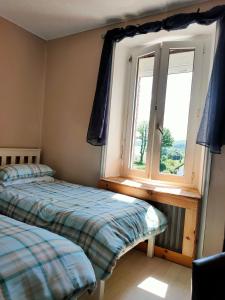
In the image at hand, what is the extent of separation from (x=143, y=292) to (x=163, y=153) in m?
1.36

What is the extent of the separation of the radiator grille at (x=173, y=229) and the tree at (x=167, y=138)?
649 mm

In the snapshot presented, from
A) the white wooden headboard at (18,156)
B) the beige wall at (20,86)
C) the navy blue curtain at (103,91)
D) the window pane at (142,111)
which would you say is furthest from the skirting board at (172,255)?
the beige wall at (20,86)

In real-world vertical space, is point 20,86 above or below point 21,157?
above

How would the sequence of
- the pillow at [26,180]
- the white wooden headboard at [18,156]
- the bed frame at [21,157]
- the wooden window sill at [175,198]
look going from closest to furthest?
the wooden window sill at [175,198]
the bed frame at [21,157]
the pillow at [26,180]
the white wooden headboard at [18,156]

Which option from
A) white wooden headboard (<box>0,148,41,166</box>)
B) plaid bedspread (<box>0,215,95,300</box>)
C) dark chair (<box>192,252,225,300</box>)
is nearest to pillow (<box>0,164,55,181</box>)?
white wooden headboard (<box>0,148,41,166</box>)

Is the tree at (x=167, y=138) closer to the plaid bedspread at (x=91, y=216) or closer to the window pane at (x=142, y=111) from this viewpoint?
the window pane at (x=142, y=111)

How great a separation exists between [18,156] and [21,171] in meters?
0.48

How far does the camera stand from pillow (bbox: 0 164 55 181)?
2.48 metres

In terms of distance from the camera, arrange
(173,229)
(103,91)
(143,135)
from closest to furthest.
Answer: (173,229) → (103,91) → (143,135)

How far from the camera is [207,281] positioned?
0.86 m

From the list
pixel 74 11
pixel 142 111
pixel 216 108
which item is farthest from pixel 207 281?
pixel 74 11

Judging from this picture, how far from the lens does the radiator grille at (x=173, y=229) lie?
2.25 metres

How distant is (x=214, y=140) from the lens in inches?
77.1

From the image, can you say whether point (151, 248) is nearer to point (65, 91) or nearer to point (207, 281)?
point (207, 281)
